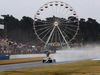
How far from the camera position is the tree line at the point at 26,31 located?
130m

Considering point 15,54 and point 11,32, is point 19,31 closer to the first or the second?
point 11,32

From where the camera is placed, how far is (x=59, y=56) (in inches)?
2012

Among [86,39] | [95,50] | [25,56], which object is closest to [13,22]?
[86,39]

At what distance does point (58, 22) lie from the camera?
62938 millimetres

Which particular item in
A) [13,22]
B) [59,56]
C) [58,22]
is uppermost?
[13,22]

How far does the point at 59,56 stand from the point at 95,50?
1133 inches

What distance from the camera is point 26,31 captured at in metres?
145

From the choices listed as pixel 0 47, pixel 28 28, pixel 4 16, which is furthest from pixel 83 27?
pixel 0 47

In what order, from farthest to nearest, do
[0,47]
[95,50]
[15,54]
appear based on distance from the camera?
1. [95,50]
2. [15,54]
3. [0,47]

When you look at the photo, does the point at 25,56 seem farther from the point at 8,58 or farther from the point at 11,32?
the point at 11,32

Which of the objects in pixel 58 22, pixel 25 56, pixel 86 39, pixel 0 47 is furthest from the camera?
pixel 86 39

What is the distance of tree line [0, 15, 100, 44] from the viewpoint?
427 feet

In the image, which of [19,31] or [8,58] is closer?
[8,58]

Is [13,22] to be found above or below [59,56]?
above
